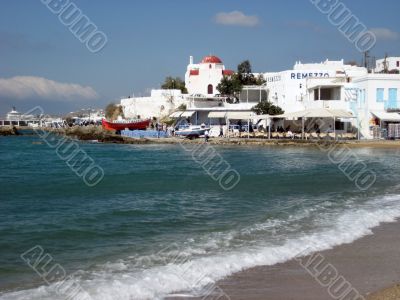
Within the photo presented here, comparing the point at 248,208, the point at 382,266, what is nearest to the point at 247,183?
the point at 248,208

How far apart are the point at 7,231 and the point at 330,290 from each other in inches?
336

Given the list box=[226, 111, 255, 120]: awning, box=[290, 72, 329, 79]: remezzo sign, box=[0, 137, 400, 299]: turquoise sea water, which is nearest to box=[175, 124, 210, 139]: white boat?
box=[226, 111, 255, 120]: awning

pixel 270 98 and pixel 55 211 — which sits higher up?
pixel 270 98

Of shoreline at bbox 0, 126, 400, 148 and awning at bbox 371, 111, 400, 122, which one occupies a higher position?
awning at bbox 371, 111, 400, 122

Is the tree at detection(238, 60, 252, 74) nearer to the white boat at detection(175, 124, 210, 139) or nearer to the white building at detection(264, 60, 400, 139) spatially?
the white building at detection(264, 60, 400, 139)

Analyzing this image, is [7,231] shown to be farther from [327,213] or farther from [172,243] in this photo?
[327,213]

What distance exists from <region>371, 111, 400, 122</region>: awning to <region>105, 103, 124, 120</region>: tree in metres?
51.4

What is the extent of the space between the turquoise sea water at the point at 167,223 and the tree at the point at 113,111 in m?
62.2

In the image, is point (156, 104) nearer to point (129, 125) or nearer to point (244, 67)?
point (129, 125)

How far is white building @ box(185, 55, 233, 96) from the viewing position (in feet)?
245

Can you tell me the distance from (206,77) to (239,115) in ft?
66.2

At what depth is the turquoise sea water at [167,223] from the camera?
8.82 meters

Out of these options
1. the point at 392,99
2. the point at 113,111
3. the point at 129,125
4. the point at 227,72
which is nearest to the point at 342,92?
the point at 392,99

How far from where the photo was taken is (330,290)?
7867mm
